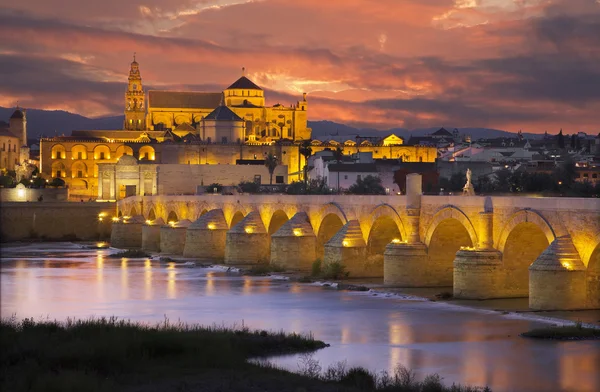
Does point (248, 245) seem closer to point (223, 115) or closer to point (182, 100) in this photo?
point (223, 115)

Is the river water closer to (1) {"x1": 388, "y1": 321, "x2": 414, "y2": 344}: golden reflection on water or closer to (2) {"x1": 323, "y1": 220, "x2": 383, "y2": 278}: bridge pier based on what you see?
(1) {"x1": 388, "y1": 321, "x2": 414, "y2": 344}: golden reflection on water

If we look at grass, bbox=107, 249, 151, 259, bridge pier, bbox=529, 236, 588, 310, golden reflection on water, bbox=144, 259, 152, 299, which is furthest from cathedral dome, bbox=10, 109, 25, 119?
bridge pier, bbox=529, 236, 588, 310

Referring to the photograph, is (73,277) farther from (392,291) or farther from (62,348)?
(62,348)

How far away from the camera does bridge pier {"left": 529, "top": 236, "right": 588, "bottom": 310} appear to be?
982 inches

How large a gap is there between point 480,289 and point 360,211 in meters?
9.26

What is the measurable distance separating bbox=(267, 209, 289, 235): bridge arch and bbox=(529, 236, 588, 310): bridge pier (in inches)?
834

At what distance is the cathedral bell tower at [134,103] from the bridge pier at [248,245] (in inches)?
3368

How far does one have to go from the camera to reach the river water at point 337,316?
65.7ft

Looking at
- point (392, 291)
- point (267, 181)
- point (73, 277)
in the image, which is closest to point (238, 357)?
point (392, 291)

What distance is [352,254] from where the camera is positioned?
1427 inches

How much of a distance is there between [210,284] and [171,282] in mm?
1800

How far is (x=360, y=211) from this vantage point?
1475 inches

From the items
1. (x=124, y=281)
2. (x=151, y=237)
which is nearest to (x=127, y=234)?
(x=151, y=237)

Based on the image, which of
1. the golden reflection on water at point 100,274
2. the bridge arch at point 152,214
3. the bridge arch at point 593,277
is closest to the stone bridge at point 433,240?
the bridge arch at point 593,277
